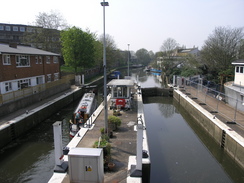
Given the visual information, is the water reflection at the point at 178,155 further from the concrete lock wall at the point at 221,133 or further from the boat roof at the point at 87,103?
the boat roof at the point at 87,103

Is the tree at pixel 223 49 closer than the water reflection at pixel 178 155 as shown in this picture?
No

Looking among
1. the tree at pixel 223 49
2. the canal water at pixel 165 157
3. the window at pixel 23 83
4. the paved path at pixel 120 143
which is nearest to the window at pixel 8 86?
the window at pixel 23 83

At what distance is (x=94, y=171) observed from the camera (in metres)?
7.37

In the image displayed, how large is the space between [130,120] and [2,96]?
35.0ft

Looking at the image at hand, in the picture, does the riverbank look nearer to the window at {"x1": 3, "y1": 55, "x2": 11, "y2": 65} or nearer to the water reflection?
the water reflection

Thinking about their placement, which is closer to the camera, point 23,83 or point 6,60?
point 6,60

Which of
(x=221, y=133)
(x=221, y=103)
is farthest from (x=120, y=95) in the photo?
(x=221, y=103)

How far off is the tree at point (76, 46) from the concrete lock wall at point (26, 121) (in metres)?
17.0

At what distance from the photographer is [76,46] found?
40.4 meters

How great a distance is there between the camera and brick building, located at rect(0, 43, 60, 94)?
66.8ft

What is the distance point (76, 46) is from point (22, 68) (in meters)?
18.2

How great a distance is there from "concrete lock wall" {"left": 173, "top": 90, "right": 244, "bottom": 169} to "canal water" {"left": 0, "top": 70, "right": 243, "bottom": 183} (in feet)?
1.52

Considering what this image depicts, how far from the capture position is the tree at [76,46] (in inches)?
1581

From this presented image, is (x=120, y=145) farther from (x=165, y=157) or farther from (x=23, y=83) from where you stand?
(x=23, y=83)
